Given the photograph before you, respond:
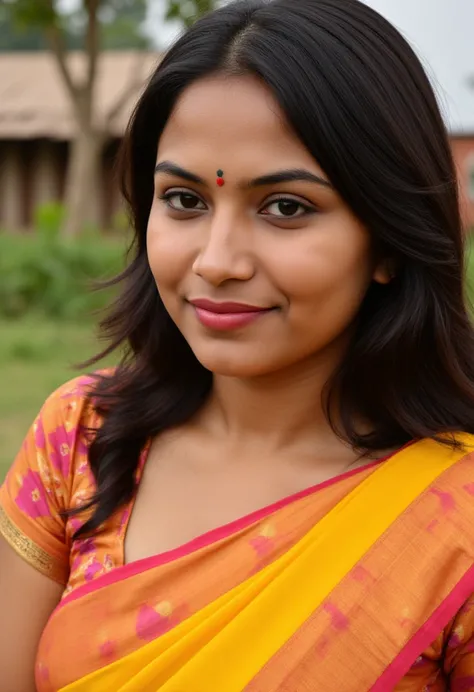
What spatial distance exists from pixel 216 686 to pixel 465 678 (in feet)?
1.24

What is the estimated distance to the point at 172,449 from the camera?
1.89 m

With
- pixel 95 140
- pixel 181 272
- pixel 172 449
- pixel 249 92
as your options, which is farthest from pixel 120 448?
pixel 95 140

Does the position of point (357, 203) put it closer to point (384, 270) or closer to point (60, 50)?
point (384, 270)

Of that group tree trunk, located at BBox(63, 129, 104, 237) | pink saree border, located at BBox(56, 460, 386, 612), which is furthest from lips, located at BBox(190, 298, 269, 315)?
tree trunk, located at BBox(63, 129, 104, 237)

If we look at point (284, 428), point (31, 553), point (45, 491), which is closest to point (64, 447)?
point (45, 491)

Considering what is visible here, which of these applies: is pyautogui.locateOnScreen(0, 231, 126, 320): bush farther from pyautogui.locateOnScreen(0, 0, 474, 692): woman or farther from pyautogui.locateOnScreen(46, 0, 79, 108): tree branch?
pyautogui.locateOnScreen(0, 0, 474, 692): woman

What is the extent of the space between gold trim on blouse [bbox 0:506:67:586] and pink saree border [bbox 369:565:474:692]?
627mm

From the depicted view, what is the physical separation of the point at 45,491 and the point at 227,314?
0.53m

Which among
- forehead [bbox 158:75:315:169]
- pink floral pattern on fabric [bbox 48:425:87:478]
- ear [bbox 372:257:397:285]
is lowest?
pink floral pattern on fabric [bbox 48:425:87:478]

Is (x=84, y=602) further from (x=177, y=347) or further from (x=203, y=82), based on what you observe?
(x=203, y=82)

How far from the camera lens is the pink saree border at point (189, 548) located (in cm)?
A: 165

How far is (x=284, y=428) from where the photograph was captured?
180cm

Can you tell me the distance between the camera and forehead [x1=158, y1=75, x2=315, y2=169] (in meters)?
1.51

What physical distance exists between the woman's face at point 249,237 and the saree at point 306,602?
271 mm
